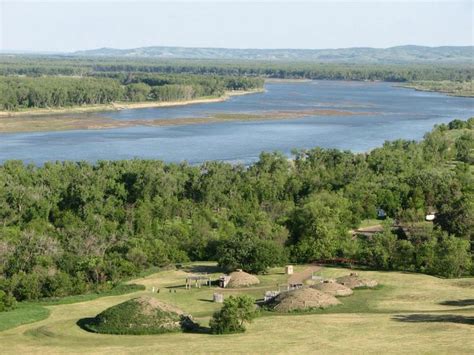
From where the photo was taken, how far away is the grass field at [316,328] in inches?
1124

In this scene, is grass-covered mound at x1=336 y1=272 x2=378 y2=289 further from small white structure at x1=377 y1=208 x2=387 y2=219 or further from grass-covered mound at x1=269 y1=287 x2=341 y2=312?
small white structure at x1=377 y1=208 x2=387 y2=219

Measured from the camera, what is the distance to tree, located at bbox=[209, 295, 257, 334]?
31.4 metres

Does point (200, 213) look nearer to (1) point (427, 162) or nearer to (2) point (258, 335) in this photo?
(2) point (258, 335)

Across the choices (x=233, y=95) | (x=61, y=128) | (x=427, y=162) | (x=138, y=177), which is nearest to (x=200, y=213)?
(x=138, y=177)

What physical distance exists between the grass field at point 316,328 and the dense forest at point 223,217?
294 centimetres

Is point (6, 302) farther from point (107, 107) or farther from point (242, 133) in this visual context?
point (107, 107)

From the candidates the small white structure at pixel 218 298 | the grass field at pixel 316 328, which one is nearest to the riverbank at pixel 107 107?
the small white structure at pixel 218 298

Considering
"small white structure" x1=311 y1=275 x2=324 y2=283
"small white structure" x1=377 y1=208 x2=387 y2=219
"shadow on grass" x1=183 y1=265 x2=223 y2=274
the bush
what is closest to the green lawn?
the bush

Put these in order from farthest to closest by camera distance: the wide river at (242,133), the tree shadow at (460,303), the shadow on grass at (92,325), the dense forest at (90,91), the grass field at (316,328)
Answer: the dense forest at (90,91) → the wide river at (242,133) → the tree shadow at (460,303) → the shadow on grass at (92,325) → the grass field at (316,328)

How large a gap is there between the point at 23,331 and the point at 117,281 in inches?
355

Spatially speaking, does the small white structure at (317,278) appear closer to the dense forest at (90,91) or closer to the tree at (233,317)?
the tree at (233,317)

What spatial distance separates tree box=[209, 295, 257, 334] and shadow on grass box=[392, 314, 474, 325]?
584cm

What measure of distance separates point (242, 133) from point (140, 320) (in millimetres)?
69406

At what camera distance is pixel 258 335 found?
3088 centimetres
